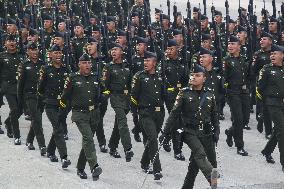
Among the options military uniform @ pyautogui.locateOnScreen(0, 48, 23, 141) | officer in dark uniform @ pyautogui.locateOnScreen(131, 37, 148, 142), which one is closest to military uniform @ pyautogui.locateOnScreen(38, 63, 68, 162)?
military uniform @ pyautogui.locateOnScreen(0, 48, 23, 141)

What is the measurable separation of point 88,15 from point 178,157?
7.38 meters

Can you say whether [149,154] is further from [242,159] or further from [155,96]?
[242,159]

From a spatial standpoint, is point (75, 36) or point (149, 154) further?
point (75, 36)

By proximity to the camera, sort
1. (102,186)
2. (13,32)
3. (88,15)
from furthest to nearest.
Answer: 1. (88,15)
2. (13,32)
3. (102,186)

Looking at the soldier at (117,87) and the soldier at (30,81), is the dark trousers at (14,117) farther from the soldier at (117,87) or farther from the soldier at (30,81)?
the soldier at (117,87)

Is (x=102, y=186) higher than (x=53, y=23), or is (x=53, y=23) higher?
(x=53, y=23)

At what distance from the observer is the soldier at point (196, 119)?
10523mm

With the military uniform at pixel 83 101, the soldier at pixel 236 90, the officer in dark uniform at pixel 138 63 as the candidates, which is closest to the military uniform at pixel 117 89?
the officer in dark uniform at pixel 138 63

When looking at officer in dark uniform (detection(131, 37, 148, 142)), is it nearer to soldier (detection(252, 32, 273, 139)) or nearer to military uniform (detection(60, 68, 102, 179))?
military uniform (detection(60, 68, 102, 179))

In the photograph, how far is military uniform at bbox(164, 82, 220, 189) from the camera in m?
10.5

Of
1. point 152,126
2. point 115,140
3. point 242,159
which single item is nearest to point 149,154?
point 152,126

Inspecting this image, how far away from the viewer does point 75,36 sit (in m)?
16.6

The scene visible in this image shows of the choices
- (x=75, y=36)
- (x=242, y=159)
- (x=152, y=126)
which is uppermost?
(x=75, y=36)

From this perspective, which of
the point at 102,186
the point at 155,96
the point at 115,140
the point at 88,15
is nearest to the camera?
the point at 102,186
